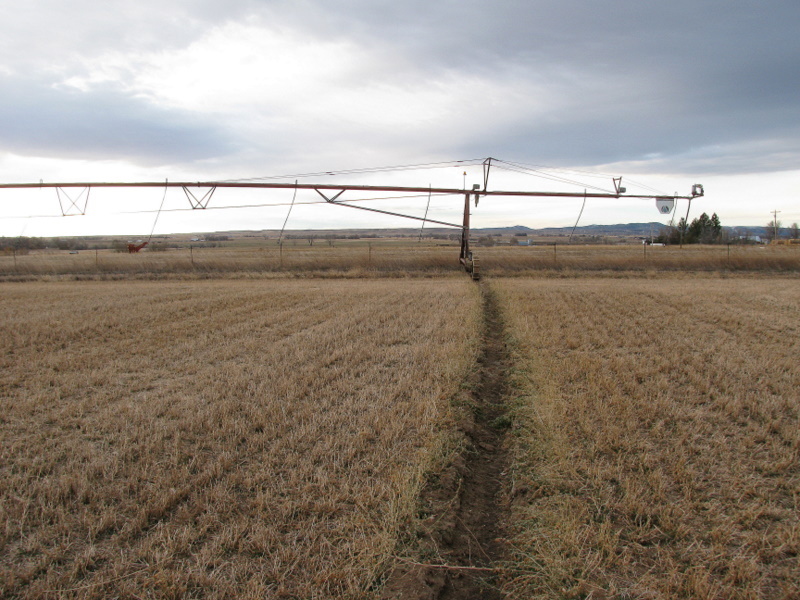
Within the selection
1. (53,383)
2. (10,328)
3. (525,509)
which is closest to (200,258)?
(10,328)

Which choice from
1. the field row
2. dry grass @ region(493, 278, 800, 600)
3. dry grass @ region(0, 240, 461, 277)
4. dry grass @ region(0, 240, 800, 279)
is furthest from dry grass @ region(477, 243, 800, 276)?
dry grass @ region(493, 278, 800, 600)

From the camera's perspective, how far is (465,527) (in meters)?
4.16

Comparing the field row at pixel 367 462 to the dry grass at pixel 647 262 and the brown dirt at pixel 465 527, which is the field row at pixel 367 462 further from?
the dry grass at pixel 647 262

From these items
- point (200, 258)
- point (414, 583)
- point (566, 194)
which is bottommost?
point (414, 583)

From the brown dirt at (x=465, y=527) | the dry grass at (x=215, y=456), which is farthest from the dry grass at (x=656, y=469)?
the dry grass at (x=215, y=456)

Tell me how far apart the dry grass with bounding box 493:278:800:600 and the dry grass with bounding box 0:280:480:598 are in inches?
45.6

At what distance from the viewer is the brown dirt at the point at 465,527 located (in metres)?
3.43

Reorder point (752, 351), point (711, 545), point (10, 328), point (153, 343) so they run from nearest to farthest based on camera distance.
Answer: point (711, 545), point (752, 351), point (153, 343), point (10, 328)

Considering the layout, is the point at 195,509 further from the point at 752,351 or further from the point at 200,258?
the point at 200,258

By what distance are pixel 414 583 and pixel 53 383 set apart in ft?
24.7

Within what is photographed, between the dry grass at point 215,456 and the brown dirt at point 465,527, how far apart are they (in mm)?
232

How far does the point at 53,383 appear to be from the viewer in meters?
8.02

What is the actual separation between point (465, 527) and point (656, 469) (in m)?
2.19

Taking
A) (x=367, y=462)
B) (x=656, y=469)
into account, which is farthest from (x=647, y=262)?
(x=367, y=462)
